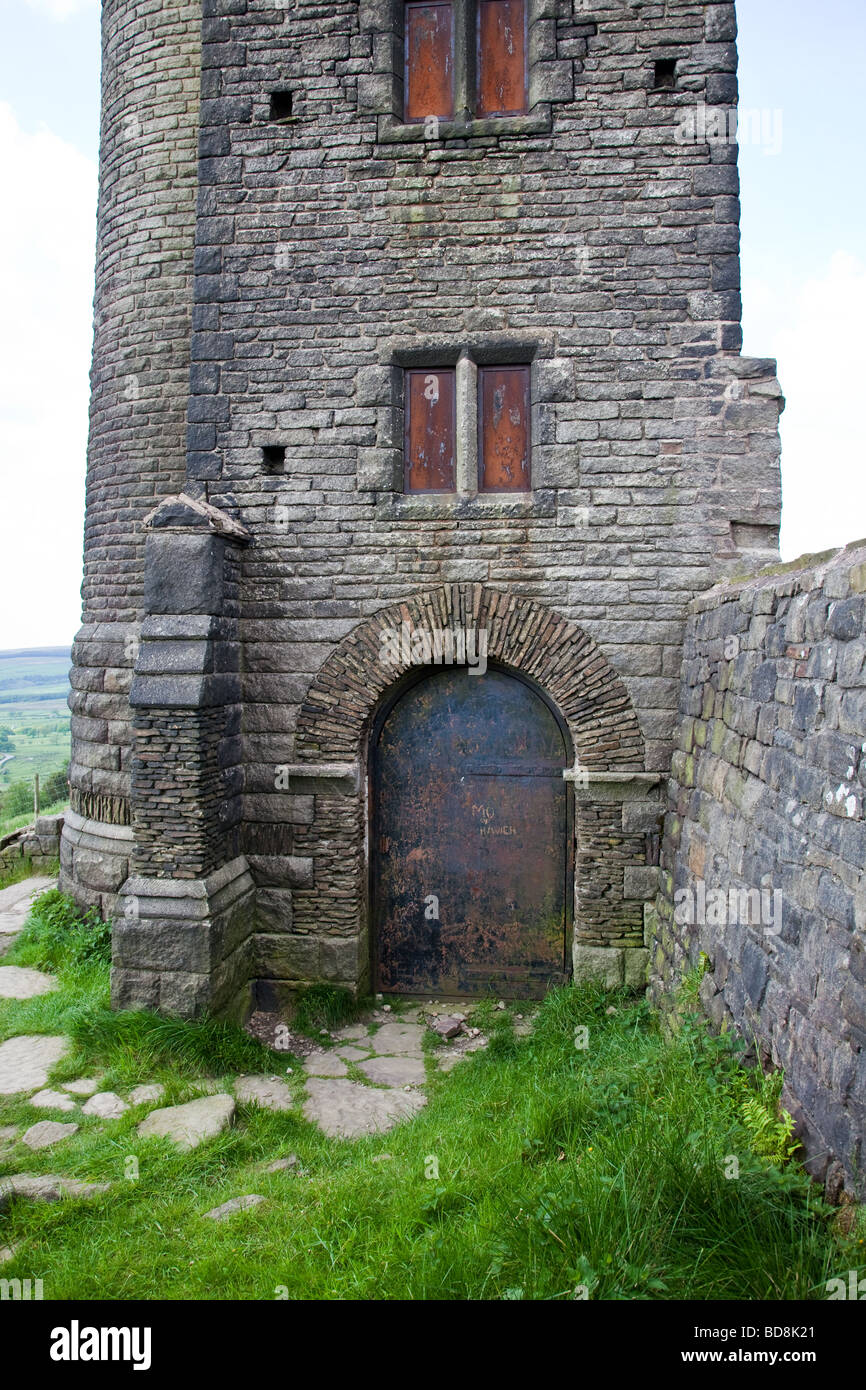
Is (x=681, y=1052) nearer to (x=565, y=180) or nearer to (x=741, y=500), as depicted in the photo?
(x=741, y=500)

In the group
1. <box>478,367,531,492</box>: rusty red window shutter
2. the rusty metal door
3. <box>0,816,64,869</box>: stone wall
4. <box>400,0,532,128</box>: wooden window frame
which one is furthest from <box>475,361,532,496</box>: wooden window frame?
<box>0,816,64,869</box>: stone wall

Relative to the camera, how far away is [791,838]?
11.5ft

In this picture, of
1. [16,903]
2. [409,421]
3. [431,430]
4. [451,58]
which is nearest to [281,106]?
[451,58]

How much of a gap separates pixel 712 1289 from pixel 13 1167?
11.0 feet

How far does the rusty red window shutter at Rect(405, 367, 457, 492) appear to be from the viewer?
6.28 meters

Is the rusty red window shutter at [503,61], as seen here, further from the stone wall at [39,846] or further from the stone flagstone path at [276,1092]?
the stone wall at [39,846]

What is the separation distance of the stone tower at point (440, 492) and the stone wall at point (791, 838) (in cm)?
104

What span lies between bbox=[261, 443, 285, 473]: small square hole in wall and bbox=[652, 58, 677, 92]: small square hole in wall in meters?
3.61

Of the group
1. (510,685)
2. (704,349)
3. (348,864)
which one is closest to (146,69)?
(704,349)

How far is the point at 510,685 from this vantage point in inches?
251

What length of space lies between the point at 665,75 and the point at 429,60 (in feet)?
5.66

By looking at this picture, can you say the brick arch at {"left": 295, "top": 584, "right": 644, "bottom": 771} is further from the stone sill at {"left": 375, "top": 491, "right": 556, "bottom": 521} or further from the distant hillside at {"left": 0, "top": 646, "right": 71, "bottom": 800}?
the distant hillside at {"left": 0, "top": 646, "right": 71, "bottom": 800}

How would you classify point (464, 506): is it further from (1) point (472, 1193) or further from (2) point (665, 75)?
(1) point (472, 1193)

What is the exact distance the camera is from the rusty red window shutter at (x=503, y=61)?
6215 mm
